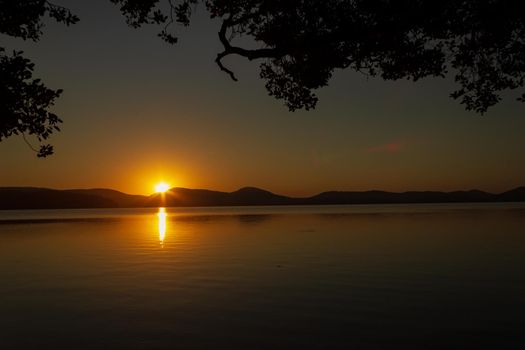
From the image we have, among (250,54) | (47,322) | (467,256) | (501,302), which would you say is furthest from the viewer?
(467,256)

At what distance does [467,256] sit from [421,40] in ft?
84.1

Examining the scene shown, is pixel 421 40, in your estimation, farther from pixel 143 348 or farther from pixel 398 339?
pixel 143 348

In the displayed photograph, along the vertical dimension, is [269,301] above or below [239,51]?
below

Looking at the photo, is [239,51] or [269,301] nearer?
[239,51]

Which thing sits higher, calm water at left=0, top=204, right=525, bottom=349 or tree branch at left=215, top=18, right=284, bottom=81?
tree branch at left=215, top=18, right=284, bottom=81

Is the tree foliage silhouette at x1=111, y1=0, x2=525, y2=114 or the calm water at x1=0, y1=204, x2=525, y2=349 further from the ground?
the tree foliage silhouette at x1=111, y1=0, x2=525, y2=114

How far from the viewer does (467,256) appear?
3766cm

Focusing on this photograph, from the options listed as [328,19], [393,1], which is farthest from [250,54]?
[393,1]

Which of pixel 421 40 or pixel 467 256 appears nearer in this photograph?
pixel 421 40

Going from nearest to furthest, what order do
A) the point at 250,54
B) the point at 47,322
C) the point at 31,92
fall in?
the point at 31,92 → the point at 250,54 → the point at 47,322

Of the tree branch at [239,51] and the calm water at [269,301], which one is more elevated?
the tree branch at [239,51]

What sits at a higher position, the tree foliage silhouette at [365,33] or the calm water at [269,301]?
the tree foliage silhouette at [365,33]

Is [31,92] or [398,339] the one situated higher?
[31,92]

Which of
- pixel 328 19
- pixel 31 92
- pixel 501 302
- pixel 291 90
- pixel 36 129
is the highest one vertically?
pixel 328 19
